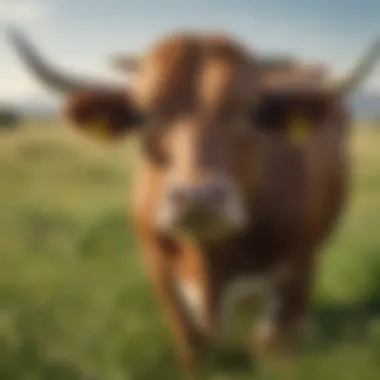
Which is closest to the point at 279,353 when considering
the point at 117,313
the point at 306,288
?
the point at 306,288

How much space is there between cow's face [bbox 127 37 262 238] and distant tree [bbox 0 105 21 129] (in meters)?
0.18

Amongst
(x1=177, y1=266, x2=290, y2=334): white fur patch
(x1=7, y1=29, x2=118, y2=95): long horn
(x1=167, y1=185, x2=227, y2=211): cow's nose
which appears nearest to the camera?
(x1=167, y1=185, x2=227, y2=211): cow's nose

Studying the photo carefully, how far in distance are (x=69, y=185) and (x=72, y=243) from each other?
0.24 feet

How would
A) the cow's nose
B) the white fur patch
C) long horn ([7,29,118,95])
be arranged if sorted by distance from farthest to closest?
the white fur patch → long horn ([7,29,118,95]) → the cow's nose

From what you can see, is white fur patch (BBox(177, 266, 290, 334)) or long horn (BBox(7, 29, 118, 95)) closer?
long horn (BBox(7, 29, 118, 95))

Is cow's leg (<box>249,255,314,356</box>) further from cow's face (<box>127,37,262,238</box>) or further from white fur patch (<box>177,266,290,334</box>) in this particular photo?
cow's face (<box>127,37,262,238</box>)

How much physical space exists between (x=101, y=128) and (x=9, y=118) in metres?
0.14

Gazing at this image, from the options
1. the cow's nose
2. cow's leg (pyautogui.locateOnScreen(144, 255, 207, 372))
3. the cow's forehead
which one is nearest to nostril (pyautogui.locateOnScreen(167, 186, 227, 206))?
the cow's nose

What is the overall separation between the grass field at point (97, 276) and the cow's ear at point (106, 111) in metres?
0.05

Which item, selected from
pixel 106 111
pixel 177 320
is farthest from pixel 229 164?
pixel 177 320

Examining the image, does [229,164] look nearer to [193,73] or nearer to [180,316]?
[193,73]

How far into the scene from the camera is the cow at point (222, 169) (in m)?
1.09

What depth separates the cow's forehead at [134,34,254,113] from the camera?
1107 mm

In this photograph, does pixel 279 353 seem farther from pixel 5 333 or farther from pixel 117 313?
pixel 5 333
